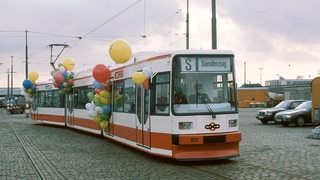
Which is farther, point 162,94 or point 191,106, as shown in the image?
point 162,94

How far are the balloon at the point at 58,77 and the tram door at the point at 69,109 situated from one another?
949 mm

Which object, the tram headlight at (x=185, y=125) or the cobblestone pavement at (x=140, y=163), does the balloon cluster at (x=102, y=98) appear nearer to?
the cobblestone pavement at (x=140, y=163)

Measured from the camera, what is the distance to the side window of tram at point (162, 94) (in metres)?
12.0

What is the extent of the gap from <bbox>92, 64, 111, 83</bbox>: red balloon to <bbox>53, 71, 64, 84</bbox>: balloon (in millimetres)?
7927

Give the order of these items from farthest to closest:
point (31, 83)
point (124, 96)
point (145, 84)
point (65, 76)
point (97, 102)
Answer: point (31, 83), point (65, 76), point (97, 102), point (124, 96), point (145, 84)

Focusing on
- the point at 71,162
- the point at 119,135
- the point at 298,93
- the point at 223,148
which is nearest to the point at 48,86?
the point at 119,135

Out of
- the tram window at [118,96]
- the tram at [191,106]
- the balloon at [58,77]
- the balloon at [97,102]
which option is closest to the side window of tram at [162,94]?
the tram at [191,106]

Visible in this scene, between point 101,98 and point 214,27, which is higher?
point 214,27

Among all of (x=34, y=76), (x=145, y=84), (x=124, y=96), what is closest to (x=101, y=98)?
(x=124, y=96)

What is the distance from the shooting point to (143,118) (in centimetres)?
1330

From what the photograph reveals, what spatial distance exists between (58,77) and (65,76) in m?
0.41

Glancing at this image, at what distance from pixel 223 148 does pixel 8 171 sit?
5.09m

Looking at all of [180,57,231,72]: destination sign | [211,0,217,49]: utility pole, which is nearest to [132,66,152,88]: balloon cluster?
[180,57,231,72]: destination sign

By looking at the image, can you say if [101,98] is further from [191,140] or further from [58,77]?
[58,77]
